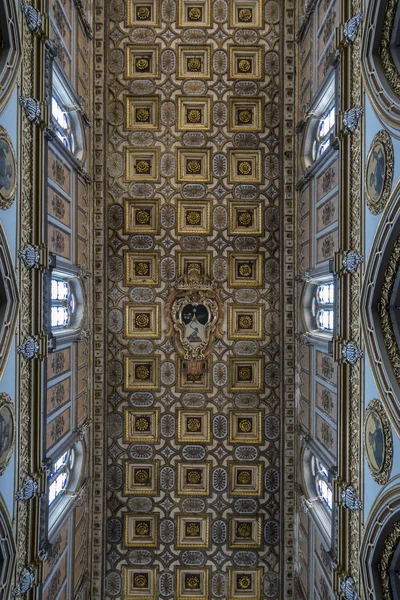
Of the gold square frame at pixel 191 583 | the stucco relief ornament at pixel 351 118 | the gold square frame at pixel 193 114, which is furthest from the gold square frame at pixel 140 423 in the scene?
the stucco relief ornament at pixel 351 118

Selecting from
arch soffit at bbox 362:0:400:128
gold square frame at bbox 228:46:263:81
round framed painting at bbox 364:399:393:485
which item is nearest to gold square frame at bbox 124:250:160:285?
gold square frame at bbox 228:46:263:81

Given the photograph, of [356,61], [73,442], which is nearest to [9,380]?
[73,442]

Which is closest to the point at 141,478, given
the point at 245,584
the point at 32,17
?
the point at 245,584

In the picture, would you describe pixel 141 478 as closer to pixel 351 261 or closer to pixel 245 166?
pixel 351 261

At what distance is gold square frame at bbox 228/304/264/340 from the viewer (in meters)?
17.1

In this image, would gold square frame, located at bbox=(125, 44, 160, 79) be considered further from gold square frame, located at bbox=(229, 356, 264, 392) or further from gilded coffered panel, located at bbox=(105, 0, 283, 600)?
gold square frame, located at bbox=(229, 356, 264, 392)

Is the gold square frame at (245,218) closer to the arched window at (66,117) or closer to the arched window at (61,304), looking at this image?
the arched window at (66,117)

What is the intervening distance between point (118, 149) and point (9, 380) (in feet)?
32.6

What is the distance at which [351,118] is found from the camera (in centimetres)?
1068

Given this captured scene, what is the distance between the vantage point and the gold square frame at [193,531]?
671 inches

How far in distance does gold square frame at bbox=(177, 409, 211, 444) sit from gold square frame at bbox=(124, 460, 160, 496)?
1.43 meters

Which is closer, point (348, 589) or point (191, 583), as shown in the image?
point (348, 589)

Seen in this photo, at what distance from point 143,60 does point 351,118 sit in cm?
927

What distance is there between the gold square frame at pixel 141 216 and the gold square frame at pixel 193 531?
421 inches
